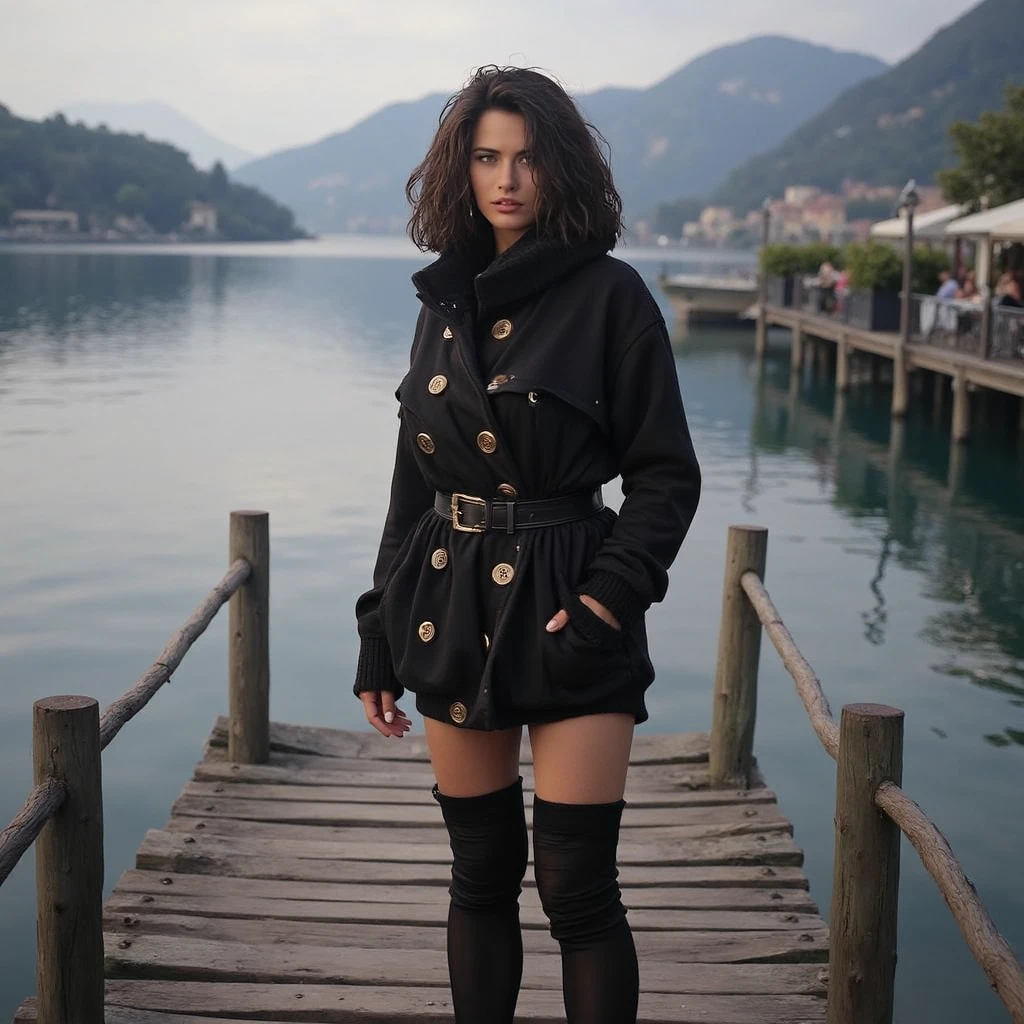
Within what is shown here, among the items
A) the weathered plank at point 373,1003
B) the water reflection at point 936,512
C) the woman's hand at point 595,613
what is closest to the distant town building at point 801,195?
the water reflection at point 936,512

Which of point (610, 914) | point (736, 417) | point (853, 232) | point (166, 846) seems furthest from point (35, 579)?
point (853, 232)

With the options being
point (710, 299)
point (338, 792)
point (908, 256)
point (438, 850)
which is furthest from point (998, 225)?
point (710, 299)

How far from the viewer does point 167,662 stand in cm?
438

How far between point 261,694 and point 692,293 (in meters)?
40.7

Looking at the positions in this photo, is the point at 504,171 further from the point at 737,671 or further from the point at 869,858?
the point at 737,671

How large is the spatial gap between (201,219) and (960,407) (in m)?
173

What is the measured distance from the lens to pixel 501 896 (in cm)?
278

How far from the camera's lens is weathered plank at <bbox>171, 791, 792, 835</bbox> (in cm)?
484

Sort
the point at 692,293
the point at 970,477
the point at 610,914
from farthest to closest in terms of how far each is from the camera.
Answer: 1. the point at 692,293
2. the point at 970,477
3. the point at 610,914

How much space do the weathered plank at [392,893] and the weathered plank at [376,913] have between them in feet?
0.10

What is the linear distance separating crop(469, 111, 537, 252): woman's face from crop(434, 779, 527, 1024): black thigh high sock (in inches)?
42.1

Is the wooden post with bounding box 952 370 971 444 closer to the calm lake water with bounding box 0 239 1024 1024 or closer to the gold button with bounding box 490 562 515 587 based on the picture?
the calm lake water with bounding box 0 239 1024 1024

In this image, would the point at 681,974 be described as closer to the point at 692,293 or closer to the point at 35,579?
the point at 35,579

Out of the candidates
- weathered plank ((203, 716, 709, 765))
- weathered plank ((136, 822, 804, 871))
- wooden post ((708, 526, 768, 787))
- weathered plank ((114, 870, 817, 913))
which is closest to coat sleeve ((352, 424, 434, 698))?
weathered plank ((114, 870, 817, 913))
